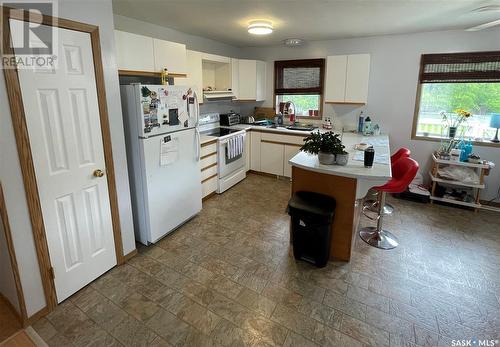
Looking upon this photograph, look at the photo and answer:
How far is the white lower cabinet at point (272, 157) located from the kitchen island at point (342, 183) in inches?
74.4

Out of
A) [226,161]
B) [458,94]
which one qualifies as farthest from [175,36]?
[458,94]

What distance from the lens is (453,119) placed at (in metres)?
3.90

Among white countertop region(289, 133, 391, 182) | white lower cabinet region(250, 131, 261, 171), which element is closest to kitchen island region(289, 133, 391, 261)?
white countertop region(289, 133, 391, 182)

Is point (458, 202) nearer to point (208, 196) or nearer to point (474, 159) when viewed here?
point (474, 159)

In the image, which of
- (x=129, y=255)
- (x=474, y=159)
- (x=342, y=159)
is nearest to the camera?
(x=342, y=159)

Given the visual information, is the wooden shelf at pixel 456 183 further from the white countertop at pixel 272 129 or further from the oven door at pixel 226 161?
the oven door at pixel 226 161

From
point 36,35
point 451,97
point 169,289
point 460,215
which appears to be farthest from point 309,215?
point 451,97

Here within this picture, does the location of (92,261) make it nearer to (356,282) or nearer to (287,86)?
(356,282)

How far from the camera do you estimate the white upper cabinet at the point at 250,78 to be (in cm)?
474

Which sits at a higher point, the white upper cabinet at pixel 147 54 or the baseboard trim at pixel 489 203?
the white upper cabinet at pixel 147 54

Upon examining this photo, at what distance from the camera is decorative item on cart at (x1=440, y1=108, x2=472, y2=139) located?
3.70 m

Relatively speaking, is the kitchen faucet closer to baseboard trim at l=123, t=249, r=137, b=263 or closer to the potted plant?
the potted plant

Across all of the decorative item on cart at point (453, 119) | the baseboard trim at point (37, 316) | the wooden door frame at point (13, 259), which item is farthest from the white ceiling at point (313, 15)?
the baseboard trim at point (37, 316)

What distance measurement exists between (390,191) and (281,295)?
4.90ft
